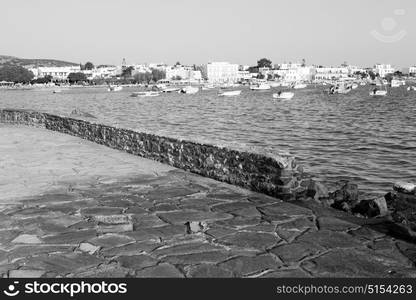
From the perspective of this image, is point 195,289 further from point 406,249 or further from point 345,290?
point 406,249

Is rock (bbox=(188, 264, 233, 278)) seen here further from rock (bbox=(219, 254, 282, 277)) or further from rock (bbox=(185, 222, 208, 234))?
rock (bbox=(185, 222, 208, 234))

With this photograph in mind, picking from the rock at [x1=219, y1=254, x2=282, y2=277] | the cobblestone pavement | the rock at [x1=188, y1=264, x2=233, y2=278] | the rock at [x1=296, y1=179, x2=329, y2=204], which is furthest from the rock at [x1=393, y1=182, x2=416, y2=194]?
the rock at [x1=188, y1=264, x2=233, y2=278]

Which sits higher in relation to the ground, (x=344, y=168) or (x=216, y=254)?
(x=216, y=254)

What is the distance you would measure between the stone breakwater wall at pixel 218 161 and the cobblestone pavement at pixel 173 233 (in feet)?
0.70

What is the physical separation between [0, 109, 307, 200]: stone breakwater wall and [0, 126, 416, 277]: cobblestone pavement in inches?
8.4

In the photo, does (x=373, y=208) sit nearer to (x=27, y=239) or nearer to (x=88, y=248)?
(x=88, y=248)

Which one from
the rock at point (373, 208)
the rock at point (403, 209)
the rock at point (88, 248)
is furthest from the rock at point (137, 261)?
the rock at point (373, 208)

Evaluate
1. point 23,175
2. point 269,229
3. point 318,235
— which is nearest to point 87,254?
point 269,229

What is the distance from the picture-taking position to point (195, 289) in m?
3.64

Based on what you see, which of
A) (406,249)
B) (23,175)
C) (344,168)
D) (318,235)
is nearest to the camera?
(406,249)

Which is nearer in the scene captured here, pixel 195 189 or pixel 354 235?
pixel 354 235

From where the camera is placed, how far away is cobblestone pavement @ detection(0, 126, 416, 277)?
13.2 feet

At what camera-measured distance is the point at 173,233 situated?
490 cm

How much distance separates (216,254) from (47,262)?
1.45 meters
